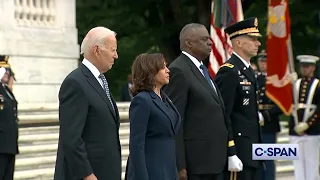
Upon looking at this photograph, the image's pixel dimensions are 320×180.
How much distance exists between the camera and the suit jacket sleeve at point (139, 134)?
6.27 metres

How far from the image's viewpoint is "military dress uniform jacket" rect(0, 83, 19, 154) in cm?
1035

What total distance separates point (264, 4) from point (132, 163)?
15.0m

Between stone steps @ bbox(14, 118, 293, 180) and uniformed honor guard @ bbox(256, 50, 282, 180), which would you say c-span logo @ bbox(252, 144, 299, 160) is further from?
uniformed honor guard @ bbox(256, 50, 282, 180)

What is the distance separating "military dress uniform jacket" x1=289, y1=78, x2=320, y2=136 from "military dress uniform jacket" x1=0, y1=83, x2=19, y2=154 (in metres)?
4.01

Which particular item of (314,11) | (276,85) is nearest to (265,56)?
(276,85)

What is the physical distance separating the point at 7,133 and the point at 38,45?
395 centimetres

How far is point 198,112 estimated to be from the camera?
7.67 meters

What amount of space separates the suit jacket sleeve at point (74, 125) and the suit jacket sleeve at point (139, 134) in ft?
1.29

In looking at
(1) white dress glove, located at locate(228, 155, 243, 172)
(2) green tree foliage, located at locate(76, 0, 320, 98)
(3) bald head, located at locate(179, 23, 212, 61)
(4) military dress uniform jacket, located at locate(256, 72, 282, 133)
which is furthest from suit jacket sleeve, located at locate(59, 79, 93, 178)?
(2) green tree foliage, located at locate(76, 0, 320, 98)

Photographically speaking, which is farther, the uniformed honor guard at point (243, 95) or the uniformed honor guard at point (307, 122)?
the uniformed honor guard at point (307, 122)

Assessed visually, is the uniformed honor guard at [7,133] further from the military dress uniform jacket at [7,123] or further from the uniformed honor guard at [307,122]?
the uniformed honor guard at [307,122]

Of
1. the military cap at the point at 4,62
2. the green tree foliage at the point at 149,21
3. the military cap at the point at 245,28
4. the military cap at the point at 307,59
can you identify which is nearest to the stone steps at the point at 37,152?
the military cap at the point at 4,62

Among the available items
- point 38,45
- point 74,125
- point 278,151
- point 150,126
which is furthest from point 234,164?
point 38,45

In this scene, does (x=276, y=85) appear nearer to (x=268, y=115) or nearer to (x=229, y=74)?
(x=268, y=115)
